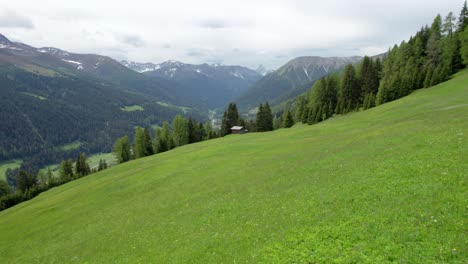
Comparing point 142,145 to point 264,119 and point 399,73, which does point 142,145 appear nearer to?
point 264,119

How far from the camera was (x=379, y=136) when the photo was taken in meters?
31.5

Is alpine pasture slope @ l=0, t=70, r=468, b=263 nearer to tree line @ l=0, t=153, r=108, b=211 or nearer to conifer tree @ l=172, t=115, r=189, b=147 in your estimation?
tree line @ l=0, t=153, r=108, b=211

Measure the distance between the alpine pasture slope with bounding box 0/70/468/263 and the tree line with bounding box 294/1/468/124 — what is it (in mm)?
52349

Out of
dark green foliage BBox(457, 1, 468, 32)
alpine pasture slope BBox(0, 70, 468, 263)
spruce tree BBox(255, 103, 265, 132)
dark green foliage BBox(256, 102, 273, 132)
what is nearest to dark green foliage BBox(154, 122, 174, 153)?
spruce tree BBox(255, 103, 265, 132)

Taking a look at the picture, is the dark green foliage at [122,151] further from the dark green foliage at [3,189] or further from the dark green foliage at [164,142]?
the dark green foliage at [3,189]

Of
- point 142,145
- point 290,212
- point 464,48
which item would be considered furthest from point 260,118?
point 290,212

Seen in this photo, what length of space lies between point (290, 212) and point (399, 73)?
85475 mm

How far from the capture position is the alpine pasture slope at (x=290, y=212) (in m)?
12.4

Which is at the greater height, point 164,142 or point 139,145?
point 164,142

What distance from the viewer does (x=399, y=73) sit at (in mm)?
83000

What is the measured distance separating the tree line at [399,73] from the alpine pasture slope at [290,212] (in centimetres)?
5235

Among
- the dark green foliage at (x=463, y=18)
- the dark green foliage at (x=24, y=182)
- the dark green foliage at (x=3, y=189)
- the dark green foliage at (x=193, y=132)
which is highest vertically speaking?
the dark green foliage at (x=463, y=18)

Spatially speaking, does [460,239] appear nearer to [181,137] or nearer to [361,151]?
[361,151]

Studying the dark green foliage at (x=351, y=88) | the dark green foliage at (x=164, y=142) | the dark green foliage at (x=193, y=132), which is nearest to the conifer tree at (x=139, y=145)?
the dark green foliage at (x=164, y=142)
